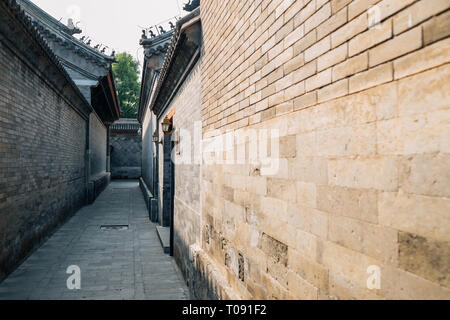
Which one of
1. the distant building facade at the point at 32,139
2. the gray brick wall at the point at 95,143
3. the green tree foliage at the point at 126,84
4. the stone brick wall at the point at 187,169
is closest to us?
the stone brick wall at the point at 187,169

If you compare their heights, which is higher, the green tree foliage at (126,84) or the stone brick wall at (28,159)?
the green tree foliage at (126,84)

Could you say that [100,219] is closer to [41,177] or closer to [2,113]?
[41,177]

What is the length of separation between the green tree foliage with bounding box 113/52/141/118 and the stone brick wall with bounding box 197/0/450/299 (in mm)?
38235

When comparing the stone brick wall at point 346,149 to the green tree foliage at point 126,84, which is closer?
the stone brick wall at point 346,149

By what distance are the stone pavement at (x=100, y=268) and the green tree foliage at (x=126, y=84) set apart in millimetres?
30365

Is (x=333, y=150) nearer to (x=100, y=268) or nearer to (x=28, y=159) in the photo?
(x=100, y=268)

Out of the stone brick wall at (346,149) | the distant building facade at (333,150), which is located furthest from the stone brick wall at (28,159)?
the stone brick wall at (346,149)

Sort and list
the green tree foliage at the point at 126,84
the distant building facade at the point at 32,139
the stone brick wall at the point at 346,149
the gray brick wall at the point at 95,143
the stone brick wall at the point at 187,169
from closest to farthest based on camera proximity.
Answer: the stone brick wall at the point at 346,149 < the stone brick wall at the point at 187,169 < the distant building facade at the point at 32,139 < the gray brick wall at the point at 95,143 < the green tree foliage at the point at 126,84

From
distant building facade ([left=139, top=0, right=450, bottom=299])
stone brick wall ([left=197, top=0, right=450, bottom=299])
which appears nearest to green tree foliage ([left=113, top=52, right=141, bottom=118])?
distant building facade ([left=139, top=0, right=450, bottom=299])

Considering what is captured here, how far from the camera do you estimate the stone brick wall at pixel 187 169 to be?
5284mm

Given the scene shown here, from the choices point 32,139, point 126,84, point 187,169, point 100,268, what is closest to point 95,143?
point 32,139

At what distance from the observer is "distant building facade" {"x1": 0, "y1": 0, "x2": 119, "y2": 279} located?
18.8 ft

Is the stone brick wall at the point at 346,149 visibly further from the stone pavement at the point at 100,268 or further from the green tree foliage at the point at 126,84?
the green tree foliage at the point at 126,84

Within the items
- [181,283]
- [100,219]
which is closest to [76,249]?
[181,283]
